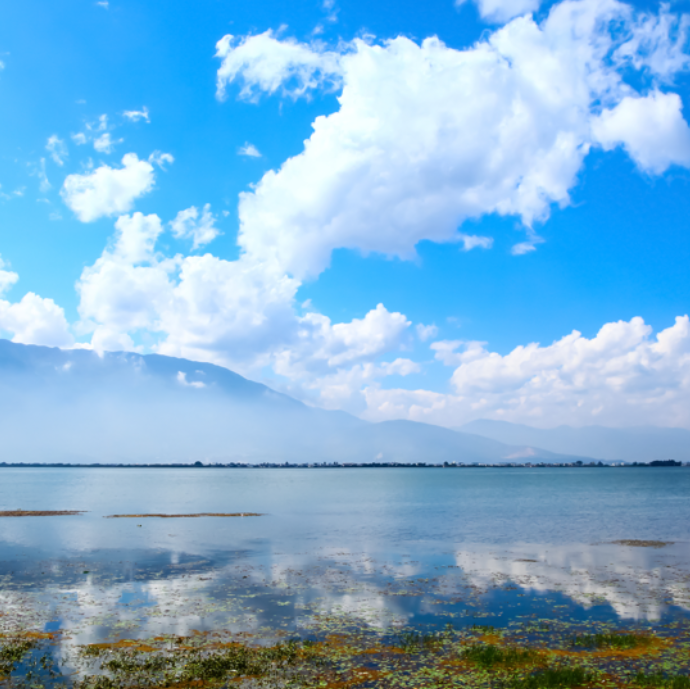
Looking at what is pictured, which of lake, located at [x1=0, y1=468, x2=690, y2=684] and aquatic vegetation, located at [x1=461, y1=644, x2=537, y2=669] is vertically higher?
aquatic vegetation, located at [x1=461, y1=644, x2=537, y2=669]

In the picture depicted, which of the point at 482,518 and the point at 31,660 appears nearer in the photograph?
the point at 31,660

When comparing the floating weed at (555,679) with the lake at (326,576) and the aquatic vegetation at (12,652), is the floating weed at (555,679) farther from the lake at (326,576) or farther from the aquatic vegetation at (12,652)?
the aquatic vegetation at (12,652)

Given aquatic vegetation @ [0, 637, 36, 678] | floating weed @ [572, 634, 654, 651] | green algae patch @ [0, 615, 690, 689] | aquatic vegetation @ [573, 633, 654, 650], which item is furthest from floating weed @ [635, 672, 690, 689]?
aquatic vegetation @ [0, 637, 36, 678]

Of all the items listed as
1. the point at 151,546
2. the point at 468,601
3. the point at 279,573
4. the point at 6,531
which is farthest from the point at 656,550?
the point at 6,531

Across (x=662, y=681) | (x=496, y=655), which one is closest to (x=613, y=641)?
(x=662, y=681)

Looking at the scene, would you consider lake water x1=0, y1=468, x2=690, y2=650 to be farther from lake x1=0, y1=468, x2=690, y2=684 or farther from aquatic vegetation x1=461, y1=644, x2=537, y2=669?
aquatic vegetation x1=461, y1=644, x2=537, y2=669

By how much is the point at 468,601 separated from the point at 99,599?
2061cm

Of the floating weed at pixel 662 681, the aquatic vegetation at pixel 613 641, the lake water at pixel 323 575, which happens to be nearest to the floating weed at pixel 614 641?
the aquatic vegetation at pixel 613 641

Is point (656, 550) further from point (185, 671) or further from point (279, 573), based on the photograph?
point (185, 671)

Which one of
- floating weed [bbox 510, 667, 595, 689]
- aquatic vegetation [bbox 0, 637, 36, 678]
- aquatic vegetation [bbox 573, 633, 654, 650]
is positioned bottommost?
aquatic vegetation [bbox 0, 637, 36, 678]

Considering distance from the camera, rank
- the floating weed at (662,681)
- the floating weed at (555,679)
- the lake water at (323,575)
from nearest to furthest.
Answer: the floating weed at (662,681)
the floating weed at (555,679)
the lake water at (323,575)

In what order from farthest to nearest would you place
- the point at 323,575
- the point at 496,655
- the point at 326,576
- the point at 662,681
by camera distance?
1. the point at 323,575
2. the point at 326,576
3. the point at 496,655
4. the point at 662,681

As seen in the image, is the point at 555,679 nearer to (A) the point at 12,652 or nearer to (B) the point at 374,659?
(B) the point at 374,659

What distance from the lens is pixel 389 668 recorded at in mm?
20328
